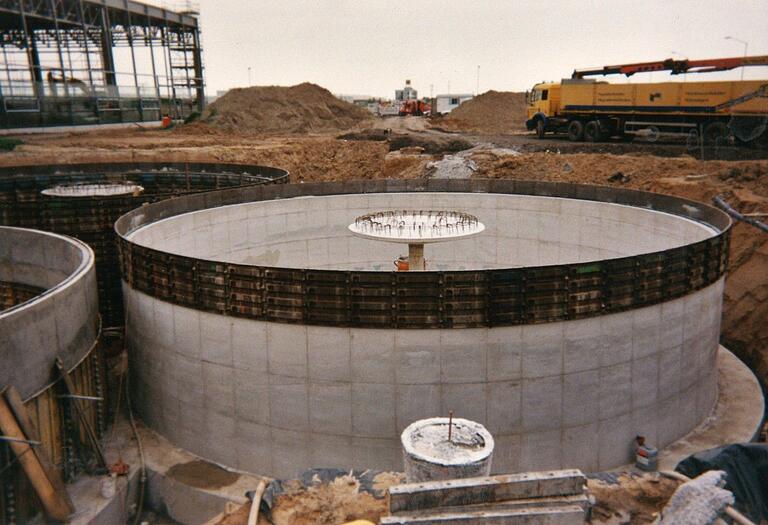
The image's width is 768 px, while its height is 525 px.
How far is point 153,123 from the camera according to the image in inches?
2249

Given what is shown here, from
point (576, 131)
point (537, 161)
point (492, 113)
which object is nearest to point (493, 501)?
point (537, 161)

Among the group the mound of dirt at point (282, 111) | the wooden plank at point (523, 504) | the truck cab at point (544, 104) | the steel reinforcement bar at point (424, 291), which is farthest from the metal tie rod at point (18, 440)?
the mound of dirt at point (282, 111)

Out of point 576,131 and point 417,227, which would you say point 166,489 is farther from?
point 576,131

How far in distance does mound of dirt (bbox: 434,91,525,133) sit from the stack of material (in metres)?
58.0

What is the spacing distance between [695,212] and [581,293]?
27.8 feet

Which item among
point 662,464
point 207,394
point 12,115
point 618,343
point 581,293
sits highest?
point 12,115

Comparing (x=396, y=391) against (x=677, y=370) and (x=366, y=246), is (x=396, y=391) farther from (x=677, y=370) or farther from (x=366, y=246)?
(x=366, y=246)

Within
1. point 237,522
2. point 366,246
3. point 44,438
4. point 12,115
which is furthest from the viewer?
point 12,115

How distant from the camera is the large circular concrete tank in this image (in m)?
11.6

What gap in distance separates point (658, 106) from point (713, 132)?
3178 mm

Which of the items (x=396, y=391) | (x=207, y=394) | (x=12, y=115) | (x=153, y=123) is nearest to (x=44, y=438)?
(x=207, y=394)

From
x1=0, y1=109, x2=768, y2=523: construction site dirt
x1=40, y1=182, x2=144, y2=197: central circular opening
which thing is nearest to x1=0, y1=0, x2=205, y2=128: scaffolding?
x1=0, y1=109, x2=768, y2=523: construction site dirt

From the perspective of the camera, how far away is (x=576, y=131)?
39594 millimetres

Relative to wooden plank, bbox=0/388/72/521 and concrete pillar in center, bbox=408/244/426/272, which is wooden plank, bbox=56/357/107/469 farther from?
concrete pillar in center, bbox=408/244/426/272
